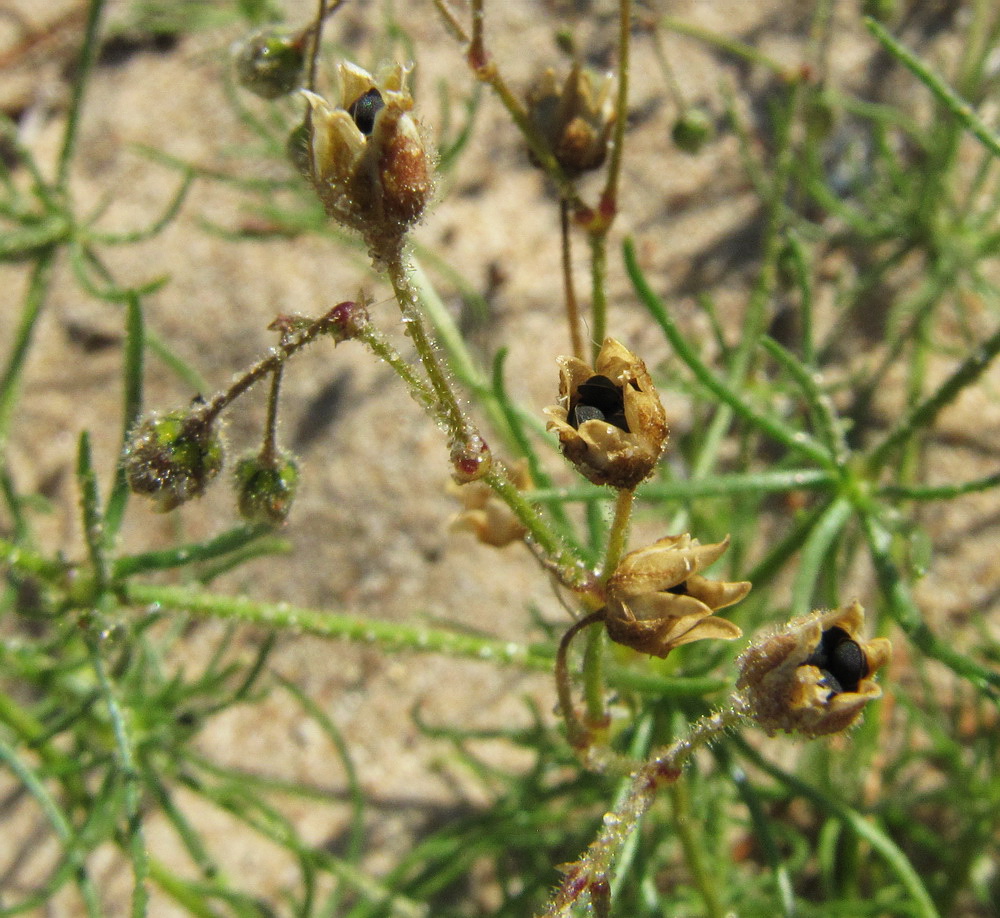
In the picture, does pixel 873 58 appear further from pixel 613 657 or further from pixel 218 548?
pixel 218 548

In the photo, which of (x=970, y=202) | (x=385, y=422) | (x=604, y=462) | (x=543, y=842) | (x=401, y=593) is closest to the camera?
(x=604, y=462)

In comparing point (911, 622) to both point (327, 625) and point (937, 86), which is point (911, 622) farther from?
point (327, 625)

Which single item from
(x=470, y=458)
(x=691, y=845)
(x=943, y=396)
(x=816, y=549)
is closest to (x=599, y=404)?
(x=470, y=458)

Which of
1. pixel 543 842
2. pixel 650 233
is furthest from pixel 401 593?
pixel 650 233

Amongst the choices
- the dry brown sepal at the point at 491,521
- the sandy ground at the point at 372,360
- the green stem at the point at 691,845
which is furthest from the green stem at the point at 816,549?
the sandy ground at the point at 372,360

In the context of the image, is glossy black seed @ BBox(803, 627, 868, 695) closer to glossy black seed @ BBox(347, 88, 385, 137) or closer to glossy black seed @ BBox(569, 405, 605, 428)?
glossy black seed @ BBox(569, 405, 605, 428)

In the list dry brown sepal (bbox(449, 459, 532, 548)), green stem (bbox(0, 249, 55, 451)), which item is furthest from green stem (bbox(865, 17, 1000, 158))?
green stem (bbox(0, 249, 55, 451))
